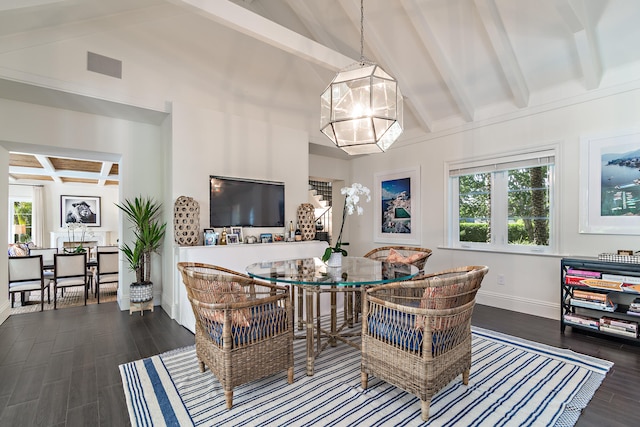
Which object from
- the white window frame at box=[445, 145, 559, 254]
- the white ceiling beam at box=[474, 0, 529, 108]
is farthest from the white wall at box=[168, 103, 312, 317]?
the white ceiling beam at box=[474, 0, 529, 108]

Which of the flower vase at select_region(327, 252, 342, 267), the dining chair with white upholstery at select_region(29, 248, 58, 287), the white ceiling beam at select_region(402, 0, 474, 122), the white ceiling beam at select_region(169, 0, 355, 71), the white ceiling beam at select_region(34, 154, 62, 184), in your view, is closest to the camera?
the flower vase at select_region(327, 252, 342, 267)

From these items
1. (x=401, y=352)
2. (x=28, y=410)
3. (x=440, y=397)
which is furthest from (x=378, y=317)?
(x=28, y=410)

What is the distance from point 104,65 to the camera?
148 inches

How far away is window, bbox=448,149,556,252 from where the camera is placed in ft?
13.3

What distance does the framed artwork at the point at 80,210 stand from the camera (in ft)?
29.1

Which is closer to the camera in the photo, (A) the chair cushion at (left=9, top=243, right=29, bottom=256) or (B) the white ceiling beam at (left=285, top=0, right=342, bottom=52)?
(B) the white ceiling beam at (left=285, top=0, right=342, bottom=52)

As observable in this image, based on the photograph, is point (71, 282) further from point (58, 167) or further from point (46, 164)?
point (58, 167)

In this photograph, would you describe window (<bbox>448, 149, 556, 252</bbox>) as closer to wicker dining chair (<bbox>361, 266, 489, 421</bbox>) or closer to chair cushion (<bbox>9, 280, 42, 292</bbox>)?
wicker dining chair (<bbox>361, 266, 489, 421</bbox>)

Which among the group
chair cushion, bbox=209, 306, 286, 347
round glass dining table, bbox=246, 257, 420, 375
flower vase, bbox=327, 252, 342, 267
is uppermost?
flower vase, bbox=327, 252, 342, 267

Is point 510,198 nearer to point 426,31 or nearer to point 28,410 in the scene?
point 426,31

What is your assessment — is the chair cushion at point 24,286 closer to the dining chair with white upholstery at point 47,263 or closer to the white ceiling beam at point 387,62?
the dining chair with white upholstery at point 47,263

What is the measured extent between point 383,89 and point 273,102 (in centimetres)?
325

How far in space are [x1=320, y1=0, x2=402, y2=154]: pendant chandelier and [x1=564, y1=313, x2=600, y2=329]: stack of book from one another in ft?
9.51

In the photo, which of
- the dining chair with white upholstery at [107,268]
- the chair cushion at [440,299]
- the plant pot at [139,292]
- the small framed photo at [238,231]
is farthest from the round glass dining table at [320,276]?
the dining chair with white upholstery at [107,268]
